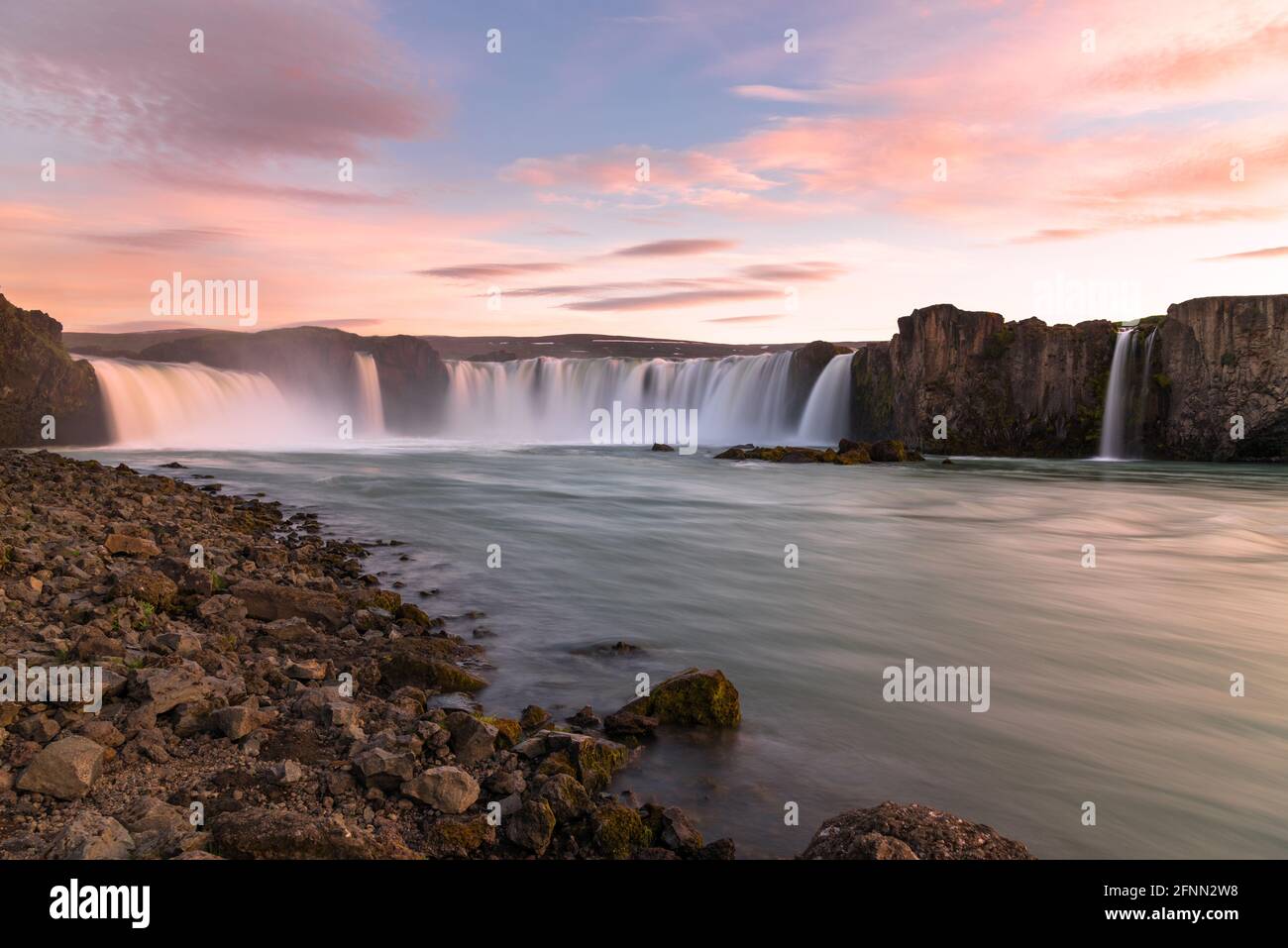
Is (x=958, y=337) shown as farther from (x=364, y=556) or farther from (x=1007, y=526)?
(x=364, y=556)

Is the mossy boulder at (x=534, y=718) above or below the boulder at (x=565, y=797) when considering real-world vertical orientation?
below

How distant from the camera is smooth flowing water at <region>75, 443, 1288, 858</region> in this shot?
235 inches

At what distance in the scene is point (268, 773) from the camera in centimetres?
480

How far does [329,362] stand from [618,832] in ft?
298

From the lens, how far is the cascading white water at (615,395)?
68.1 meters

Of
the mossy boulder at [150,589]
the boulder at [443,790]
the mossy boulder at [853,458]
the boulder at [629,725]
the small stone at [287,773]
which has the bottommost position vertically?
the boulder at [629,725]

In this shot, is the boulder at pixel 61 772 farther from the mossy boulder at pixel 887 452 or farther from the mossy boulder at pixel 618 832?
the mossy boulder at pixel 887 452

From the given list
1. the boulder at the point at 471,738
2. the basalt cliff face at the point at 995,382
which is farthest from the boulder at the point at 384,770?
the basalt cliff face at the point at 995,382

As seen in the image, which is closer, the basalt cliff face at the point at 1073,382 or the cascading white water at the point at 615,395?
the basalt cliff face at the point at 1073,382

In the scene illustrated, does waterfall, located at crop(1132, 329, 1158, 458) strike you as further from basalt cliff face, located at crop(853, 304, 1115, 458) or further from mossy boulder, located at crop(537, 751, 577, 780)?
mossy boulder, located at crop(537, 751, 577, 780)

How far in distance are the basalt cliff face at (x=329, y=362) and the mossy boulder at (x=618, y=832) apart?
275 feet
